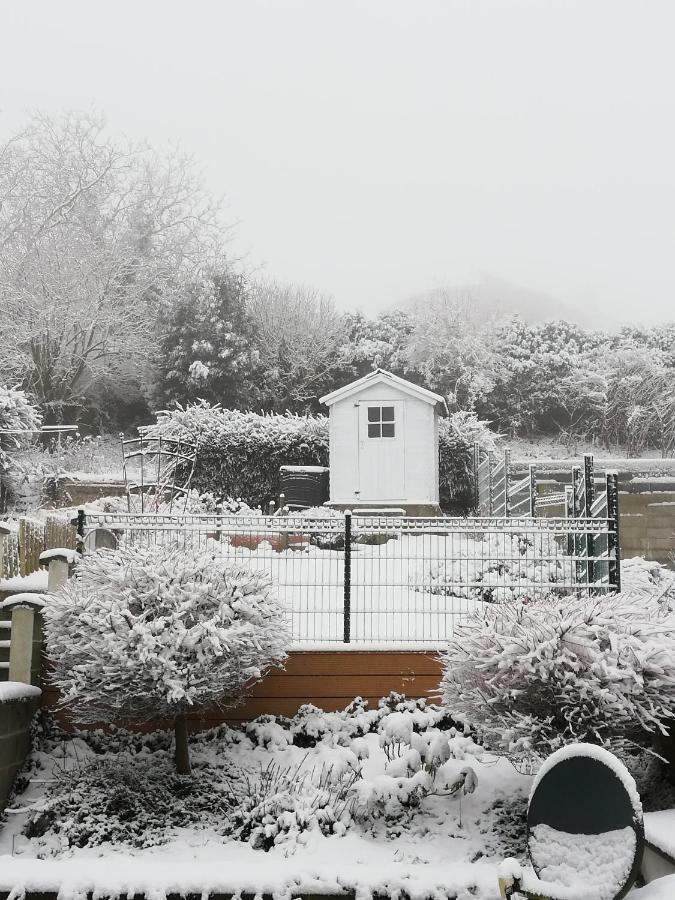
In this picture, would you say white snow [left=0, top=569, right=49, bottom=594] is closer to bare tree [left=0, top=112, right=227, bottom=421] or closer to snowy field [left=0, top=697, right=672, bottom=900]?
snowy field [left=0, top=697, right=672, bottom=900]

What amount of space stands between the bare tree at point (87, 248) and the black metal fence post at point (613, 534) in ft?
45.6

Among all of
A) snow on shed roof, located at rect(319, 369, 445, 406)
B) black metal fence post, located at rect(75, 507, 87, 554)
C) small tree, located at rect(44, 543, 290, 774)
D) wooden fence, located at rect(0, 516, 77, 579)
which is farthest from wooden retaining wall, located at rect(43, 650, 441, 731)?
snow on shed roof, located at rect(319, 369, 445, 406)

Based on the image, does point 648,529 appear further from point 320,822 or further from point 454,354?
point 320,822

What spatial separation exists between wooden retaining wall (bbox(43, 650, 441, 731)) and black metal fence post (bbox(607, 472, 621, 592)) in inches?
65.8

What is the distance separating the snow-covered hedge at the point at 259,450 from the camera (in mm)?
15859

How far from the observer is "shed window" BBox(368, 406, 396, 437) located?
15.8 metres

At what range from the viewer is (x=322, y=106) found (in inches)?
1853

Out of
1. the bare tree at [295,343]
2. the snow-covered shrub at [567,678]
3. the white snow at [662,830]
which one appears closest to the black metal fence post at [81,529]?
the snow-covered shrub at [567,678]

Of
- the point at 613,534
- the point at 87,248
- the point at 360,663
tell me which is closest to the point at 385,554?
the point at 360,663

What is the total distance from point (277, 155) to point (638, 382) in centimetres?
2737

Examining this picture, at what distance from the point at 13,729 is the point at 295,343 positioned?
60.1ft

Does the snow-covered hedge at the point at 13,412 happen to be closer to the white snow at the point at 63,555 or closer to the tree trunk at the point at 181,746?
the white snow at the point at 63,555

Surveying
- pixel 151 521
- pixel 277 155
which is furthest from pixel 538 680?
pixel 277 155

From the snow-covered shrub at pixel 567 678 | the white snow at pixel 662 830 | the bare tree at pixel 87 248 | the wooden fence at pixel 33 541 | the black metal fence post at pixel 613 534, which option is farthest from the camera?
the bare tree at pixel 87 248
